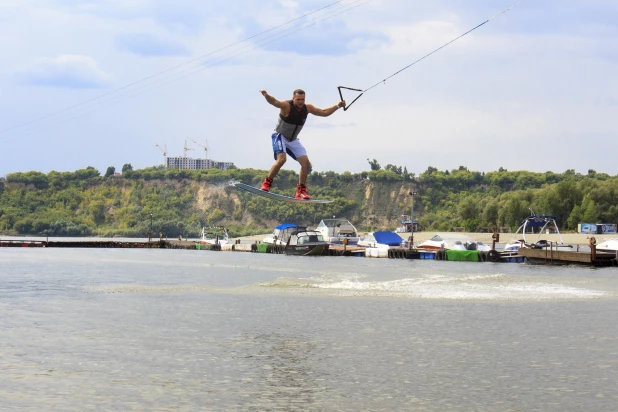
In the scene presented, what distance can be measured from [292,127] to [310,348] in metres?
10.2

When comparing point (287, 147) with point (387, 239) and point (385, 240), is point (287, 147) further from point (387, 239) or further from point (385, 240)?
point (387, 239)

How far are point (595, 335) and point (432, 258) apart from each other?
225 feet

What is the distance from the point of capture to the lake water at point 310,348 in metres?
22.4

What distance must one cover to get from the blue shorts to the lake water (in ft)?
21.5

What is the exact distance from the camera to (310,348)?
100 ft

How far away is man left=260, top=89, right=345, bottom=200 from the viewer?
2295 cm

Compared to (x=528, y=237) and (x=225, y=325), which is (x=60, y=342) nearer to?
(x=225, y=325)

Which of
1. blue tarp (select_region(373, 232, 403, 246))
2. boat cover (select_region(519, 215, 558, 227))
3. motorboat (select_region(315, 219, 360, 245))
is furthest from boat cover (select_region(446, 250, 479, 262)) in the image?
motorboat (select_region(315, 219, 360, 245))

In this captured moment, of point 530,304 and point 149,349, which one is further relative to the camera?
point 530,304

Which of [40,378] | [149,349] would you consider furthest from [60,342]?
[40,378]

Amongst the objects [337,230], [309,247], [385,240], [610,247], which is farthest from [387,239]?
[610,247]

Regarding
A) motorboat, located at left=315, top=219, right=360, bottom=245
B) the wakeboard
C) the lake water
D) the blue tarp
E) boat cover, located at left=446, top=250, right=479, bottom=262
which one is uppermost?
motorboat, located at left=315, top=219, right=360, bottom=245

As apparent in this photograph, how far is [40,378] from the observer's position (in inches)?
958

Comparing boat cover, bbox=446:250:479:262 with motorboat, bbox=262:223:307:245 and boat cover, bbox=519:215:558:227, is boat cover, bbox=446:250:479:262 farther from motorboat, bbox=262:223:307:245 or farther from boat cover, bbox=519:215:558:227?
motorboat, bbox=262:223:307:245
